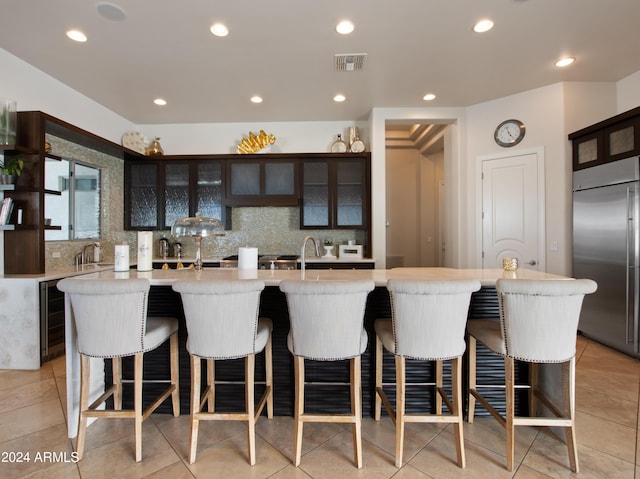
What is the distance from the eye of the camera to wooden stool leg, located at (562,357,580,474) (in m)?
1.59

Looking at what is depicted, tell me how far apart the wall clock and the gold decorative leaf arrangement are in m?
3.14

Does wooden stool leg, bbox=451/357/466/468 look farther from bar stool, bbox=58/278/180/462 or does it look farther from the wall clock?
the wall clock

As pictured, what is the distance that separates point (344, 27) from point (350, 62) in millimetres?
514

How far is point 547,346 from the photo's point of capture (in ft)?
5.10

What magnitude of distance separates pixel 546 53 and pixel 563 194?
1595 millimetres

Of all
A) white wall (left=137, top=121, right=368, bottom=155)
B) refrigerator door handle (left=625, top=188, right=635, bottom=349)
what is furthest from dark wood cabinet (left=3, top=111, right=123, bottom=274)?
refrigerator door handle (left=625, top=188, right=635, bottom=349)

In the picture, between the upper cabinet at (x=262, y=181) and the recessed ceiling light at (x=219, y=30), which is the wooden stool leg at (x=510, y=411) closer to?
the recessed ceiling light at (x=219, y=30)

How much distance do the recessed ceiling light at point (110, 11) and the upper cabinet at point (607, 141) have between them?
183 inches

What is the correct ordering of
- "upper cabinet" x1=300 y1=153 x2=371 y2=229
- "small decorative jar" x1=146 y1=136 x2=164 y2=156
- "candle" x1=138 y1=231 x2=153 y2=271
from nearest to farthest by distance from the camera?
1. "candle" x1=138 y1=231 x2=153 y2=271
2. "upper cabinet" x1=300 y1=153 x2=371 y2=229
3. "small decorative jar" x1=146 y1=136 x2=164 y2=156

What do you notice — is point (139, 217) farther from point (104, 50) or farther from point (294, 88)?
point (294, 88)

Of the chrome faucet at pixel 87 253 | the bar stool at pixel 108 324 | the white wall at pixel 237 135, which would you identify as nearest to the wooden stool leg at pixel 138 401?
the bar stool at pixel 108 324

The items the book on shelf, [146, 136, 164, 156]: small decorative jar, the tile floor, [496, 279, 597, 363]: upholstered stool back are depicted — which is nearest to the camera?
[496, 279, 597, 363]: upholstered stool back

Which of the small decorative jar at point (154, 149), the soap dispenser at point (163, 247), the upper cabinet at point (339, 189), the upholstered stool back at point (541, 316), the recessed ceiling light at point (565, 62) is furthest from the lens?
the soap dispenser at point (163, 247)

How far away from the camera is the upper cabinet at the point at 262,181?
14.6ft
